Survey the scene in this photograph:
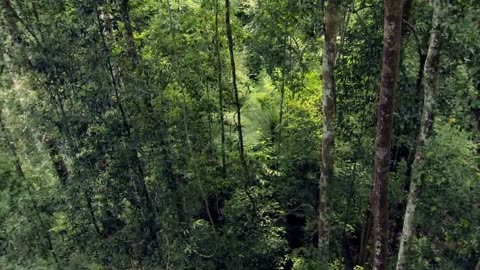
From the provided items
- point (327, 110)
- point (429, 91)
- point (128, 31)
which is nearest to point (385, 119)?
point (429, 91)

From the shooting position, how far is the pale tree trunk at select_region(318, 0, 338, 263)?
19.9 ft

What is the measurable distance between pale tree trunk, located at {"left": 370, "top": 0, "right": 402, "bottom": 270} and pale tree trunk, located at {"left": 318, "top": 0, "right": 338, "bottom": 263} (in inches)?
60.6

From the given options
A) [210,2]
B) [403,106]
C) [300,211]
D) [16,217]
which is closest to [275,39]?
[210,2]

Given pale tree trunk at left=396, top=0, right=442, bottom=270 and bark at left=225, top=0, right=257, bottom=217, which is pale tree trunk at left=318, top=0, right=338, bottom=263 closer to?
bark at left=225, top=0, right=257, bottom=217

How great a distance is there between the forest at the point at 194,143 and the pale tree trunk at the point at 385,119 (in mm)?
608

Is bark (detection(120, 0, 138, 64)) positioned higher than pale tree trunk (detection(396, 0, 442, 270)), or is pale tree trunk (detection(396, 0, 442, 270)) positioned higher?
bark (detection(120, 0, 138, 64))

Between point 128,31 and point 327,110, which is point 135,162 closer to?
point 128,31

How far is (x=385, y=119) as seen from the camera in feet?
15.4

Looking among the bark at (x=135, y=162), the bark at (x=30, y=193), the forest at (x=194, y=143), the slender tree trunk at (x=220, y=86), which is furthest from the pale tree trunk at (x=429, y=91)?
the bark at (x=30, y=193)

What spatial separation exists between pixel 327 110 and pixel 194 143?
2.55 m

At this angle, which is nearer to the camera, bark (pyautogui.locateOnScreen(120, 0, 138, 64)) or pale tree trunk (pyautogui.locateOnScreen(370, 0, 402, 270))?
pale tree trunk (pyautogui.locateOnScreen(370, 0, 402, 270))

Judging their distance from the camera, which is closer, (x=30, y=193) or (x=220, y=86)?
(x=220, y=86)

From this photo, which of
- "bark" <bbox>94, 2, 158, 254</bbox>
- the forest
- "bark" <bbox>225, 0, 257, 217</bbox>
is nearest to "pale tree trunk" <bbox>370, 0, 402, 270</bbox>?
the forest

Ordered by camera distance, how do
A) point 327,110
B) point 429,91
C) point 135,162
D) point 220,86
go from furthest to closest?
point 220,86
point 135,162
point 327,110
point 429,91
